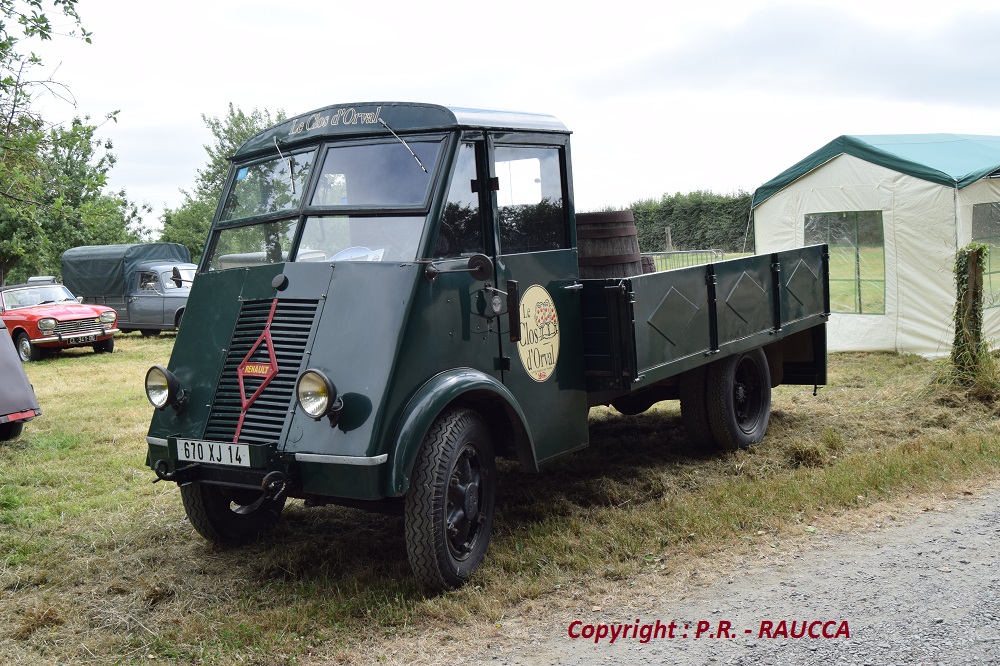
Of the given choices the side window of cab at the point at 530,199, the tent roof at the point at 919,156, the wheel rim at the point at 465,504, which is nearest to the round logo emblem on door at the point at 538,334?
the side window of cab at the point at 530,199

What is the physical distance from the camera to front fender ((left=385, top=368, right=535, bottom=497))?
4.11 meters

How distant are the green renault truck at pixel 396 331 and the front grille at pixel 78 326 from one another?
44.2 ft

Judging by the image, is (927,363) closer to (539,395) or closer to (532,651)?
(539,395)

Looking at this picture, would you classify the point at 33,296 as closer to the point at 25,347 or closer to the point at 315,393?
the point at 25,347

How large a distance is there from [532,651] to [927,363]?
8.77 meters

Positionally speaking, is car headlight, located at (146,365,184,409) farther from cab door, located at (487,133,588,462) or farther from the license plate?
cab door, located at (487,133,588,462)

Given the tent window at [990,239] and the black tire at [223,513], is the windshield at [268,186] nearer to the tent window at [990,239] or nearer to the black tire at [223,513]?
the black tire at [223,513]

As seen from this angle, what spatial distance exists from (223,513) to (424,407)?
1719 mm

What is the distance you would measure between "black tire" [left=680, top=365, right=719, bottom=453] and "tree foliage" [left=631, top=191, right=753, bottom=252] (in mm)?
19235

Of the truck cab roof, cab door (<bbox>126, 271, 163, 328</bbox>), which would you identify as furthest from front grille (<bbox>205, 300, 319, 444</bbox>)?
cab door (<bbox>126, 271, 163, 328</bbox>)

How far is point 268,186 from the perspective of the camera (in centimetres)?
523

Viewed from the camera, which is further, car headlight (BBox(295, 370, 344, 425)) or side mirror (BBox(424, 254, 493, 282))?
side mirror (BBox(424, 254, 493, 282))

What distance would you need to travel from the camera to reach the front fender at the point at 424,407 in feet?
13.5

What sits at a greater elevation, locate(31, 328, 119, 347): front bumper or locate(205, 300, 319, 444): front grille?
locate(205, 300, 319, 444): front grille
